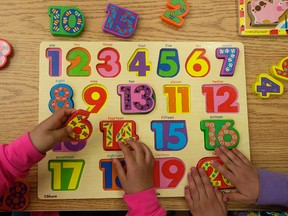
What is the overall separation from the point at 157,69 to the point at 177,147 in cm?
17

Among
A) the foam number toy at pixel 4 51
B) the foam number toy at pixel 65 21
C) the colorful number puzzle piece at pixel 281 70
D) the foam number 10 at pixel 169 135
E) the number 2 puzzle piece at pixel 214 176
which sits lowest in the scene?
the number 2 puzzle piece at pixel 214 176

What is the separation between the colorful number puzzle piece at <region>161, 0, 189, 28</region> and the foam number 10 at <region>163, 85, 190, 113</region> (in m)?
0.14

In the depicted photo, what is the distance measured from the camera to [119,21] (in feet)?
2.47

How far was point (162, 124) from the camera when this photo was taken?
73cm

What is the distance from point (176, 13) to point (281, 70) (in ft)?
0.87

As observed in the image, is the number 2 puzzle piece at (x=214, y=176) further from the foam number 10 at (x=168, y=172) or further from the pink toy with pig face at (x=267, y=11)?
the pink toy with pig face at (x=267, y=11)

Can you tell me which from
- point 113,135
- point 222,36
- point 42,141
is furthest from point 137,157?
point 222,36

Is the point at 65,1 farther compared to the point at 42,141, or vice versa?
the point at 65,1

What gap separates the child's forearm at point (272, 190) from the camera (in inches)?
27.5

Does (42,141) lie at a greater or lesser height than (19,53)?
lesser

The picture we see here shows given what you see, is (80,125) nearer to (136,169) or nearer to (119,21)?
(136,169)

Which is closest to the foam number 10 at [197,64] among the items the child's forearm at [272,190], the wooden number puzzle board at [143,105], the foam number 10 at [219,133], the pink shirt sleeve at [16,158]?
the wooden number puzzle board at [143,105]

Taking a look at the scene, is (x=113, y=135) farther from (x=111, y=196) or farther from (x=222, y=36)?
(x=222, y=36)

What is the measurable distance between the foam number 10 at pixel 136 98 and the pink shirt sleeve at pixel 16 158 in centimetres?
20
